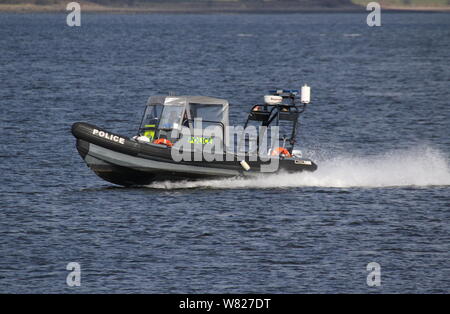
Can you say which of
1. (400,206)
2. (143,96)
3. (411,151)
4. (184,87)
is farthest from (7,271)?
(184,87)

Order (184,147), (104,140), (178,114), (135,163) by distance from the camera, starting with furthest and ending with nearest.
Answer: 1. (178,114)
2. (184,147)
3. (135,163)
4. (104,140)

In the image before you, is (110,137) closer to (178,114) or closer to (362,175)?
(178,114)

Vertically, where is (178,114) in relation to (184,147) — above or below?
above

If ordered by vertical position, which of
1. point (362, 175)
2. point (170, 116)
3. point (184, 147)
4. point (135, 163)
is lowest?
point (362, 175)

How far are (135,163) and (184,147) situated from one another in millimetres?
1311

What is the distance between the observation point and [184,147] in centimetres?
2266

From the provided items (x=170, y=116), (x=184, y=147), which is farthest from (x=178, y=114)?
(x=184, y=147)

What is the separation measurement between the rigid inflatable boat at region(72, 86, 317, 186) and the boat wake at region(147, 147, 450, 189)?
1.04 ft

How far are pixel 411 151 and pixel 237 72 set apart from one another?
3975cm

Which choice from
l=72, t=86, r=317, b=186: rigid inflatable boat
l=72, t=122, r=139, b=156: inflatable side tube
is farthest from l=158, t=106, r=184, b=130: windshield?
l=72, t=122, r=139, b=156: inflatable side tube

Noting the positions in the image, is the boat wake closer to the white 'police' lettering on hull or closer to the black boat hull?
the black boat hull
